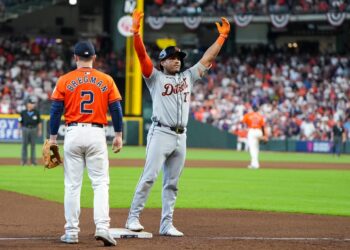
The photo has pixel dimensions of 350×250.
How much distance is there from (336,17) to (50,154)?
3566 centimetres

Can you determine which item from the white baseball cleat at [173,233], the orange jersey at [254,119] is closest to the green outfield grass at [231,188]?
the orange jersey at [254,119]

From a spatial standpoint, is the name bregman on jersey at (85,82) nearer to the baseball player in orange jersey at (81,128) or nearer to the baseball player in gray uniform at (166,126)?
the baseball player in orange jersey at (81,128)

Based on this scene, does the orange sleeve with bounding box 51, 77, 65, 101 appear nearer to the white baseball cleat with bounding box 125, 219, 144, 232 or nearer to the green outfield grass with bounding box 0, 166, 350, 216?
the white baseball cleat with bounding box 125, 219, 144, 232

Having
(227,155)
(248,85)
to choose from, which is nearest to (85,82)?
(227,155)

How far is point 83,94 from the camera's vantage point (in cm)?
1023

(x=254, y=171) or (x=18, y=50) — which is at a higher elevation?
(x=18, y=50)

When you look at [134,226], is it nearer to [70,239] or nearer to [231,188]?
[70,239]

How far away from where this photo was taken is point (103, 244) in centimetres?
1018

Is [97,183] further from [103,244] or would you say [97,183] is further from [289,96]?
[289,96]

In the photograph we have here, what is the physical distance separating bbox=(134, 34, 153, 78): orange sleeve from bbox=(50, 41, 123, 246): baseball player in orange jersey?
581 millimetres

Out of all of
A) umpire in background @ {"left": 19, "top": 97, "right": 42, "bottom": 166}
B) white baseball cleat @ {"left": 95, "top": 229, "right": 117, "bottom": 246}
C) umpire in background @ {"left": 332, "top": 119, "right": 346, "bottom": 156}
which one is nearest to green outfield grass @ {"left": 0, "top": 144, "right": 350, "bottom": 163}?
umpire in background @ {"left": 332, "top": 119, "right": 346, "bottom": 156}

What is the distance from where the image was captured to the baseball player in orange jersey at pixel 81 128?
33.5 feet

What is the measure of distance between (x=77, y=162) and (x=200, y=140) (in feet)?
113

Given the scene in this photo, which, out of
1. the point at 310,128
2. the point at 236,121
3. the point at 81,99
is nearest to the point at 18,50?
the point at 236,121
